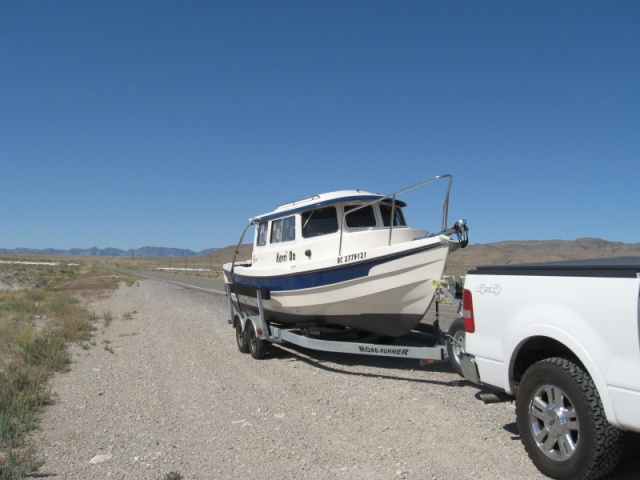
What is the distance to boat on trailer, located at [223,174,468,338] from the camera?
766 centimetres

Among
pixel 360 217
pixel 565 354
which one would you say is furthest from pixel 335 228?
pixel 565 354

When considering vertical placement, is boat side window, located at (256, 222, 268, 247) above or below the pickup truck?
above

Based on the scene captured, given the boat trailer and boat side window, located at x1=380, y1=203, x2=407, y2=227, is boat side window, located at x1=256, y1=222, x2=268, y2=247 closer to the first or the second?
the boat trailer

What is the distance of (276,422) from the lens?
19.6 feet

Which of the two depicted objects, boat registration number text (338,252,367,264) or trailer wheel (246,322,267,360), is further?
trailer wheel (246,322,267,360)

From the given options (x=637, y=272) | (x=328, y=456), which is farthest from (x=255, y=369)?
(x=637, y=272)

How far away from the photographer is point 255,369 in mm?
8867

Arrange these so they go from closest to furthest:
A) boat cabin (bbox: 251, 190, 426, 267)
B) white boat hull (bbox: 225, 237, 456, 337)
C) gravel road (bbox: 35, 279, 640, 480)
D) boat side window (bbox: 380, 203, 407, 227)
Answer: gravel road (bbox: 35, 279, 640, 480), white boat hull (bbox: 225, 237, 456, 337), boat cabin (bbox: 251, 190, 426, 267), boat side window (bbox: 380, 203, 407, 227)

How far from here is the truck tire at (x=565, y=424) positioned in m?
3.64

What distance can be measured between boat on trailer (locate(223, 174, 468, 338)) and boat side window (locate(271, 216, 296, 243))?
0.02 meters

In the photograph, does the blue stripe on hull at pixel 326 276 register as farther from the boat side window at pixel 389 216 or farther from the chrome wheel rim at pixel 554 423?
the chrome wheel rim at pixel 554 423

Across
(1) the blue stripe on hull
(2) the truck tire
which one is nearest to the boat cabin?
(1) the blue stripe on hull

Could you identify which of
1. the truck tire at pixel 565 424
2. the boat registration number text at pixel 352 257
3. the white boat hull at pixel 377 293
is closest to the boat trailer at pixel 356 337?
the white boat hull at pixel 377 293

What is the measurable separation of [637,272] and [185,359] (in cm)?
824
